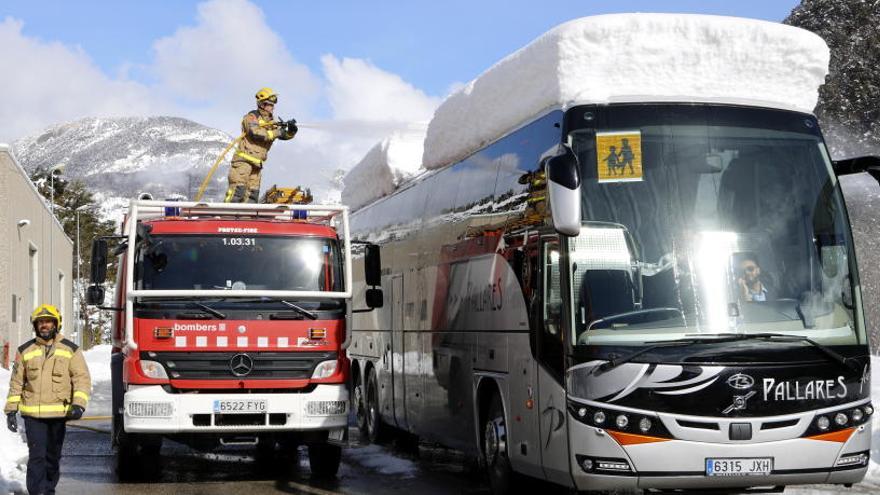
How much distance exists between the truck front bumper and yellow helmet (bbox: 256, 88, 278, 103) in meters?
4.09

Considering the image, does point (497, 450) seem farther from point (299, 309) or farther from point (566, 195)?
point (566, 195)

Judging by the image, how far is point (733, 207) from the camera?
30.2 ft

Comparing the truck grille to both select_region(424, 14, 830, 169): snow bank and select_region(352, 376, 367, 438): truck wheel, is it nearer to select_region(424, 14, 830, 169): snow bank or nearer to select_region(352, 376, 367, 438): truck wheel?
select_region(424, 14, 830, 169): snow bank

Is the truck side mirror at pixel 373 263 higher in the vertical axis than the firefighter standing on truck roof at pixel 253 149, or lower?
lower

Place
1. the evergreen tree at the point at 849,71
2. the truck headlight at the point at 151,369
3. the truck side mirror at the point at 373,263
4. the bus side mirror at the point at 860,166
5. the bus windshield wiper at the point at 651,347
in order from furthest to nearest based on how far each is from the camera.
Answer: the evergreen tree at the point at 849,71, the truck side mirror at the point at 373,263, the truck headlight at the point at 151,369, the bus side mirror at the point at 860,166, the bus windshield wiper at the point at 651,347

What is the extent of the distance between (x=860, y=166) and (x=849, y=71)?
2602cm

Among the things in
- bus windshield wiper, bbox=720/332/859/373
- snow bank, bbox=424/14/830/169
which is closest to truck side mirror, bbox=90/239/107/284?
snow bank, bbox=424/14/830/169

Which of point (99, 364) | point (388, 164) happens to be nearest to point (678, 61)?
point (388, 164)

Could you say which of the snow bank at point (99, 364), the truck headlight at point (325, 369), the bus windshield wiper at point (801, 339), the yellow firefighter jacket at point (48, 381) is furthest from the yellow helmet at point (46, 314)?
the snow bank at point (99, 364)

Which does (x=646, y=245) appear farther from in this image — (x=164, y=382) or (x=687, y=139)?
(x=164, y=382)

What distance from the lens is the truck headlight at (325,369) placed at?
12.8m

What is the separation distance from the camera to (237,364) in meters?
12.5

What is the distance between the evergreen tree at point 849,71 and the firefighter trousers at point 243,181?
21823mm

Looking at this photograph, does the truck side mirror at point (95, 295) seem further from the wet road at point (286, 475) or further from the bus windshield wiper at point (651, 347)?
the bus windshield wiper at point (651, 347)
